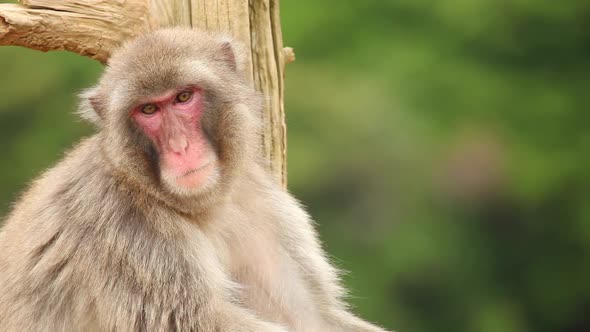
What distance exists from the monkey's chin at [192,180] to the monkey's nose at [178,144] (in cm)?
11

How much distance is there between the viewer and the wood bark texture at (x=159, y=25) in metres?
5.50

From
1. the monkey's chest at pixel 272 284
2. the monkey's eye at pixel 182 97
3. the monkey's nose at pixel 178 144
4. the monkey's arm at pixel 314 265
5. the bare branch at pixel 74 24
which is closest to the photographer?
the monkey's nose at pixel 178 144

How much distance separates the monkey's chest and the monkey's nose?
3.03 feet

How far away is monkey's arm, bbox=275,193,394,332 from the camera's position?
6.12m

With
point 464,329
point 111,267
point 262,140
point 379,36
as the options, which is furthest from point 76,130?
point 111,267

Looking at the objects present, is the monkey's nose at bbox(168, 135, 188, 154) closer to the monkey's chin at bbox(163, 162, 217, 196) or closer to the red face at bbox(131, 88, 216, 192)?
the red face at bbox(131, 88, 216, 192)

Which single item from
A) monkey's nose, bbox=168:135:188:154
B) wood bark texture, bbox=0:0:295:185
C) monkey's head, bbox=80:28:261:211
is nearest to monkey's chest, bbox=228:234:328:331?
wood bark texture, bbox=0:0:295:185

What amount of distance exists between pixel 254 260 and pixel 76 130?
17.7ft

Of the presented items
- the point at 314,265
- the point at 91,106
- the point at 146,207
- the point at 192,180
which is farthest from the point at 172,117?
the point at 314,265

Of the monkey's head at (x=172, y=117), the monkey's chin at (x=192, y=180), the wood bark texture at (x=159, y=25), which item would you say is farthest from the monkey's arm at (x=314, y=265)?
the monkey's chin at (x=192, y=180)

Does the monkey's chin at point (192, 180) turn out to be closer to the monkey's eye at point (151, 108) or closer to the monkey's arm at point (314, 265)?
the monkey's eye at point (151, 108)

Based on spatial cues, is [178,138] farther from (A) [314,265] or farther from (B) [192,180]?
(A) [314,265]

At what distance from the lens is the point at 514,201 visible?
38.5 feet

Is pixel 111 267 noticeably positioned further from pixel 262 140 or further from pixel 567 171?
pixel 567 171
